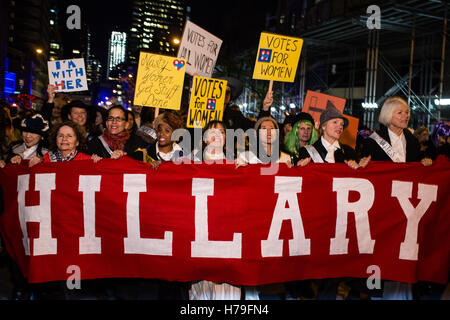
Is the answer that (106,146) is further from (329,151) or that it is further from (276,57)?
(276,57)

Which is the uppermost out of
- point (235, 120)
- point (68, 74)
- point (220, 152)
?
point (68, 74)

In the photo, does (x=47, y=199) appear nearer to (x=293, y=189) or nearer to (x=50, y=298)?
(x=50, y=298)

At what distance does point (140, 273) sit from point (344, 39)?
19.9 m

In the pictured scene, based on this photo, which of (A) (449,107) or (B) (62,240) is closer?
(B) (62,240)

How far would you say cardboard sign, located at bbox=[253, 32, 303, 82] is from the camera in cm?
613

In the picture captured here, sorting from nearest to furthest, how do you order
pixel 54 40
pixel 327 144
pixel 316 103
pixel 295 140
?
pixel 327 144, pixel 295 140, pixel 316 103, pixel 54 40

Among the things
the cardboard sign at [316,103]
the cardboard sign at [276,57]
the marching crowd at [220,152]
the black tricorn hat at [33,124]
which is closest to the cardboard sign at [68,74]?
the marching crowd at [220,152]

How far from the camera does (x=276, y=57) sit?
20.5 feet

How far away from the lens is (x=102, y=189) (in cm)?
399

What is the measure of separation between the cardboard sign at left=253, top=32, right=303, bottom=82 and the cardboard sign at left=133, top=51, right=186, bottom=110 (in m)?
1.15

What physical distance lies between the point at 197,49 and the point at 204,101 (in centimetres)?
99

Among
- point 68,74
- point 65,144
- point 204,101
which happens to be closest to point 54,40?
point 68,74

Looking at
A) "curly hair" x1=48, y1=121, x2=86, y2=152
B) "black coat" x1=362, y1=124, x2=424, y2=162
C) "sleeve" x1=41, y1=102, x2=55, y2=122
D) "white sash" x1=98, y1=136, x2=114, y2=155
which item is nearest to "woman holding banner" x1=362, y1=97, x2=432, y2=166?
"black coat" x1=362, y1=124, x2=424, y2=162
